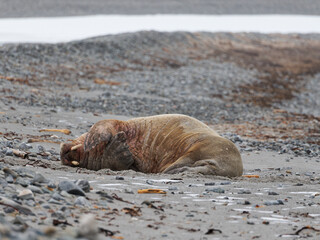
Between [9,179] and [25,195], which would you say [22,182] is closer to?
[9,179]

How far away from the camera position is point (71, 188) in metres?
5.00

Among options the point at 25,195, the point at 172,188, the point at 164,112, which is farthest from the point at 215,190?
the point at 164,112

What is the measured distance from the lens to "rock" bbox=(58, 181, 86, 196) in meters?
4.97

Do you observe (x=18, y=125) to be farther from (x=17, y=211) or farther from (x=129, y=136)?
(x=17, y=211)

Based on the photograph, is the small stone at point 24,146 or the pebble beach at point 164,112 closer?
the pebble beach at point 164,112

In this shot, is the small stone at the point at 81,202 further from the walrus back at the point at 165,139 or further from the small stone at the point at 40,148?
the small stone at the point at 40,148

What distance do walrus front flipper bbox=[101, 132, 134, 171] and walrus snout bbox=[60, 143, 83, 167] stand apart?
0.37 meters

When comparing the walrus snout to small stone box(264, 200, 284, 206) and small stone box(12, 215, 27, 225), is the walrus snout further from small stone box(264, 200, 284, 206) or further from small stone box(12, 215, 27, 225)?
small stone box(12, 215, 27, 225)

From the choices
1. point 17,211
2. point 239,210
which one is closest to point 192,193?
point 239,210

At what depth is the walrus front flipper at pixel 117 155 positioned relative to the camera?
7794mm

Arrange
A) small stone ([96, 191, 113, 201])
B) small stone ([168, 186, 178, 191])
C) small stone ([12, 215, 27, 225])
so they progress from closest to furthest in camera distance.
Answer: small stone ([12, 215, 27, 225]) → small stone ([96, 191, 113, 201]) → small stone ([168, 186, 178, 191])

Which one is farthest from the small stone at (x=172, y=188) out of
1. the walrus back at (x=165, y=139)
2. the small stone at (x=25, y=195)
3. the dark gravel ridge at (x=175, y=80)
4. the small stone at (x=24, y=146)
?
the dark gravel ridge at (x=175, y=80)

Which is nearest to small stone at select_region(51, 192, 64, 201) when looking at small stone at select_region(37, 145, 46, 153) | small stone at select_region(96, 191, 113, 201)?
small stone at select_region(96, 191, 113, 201)

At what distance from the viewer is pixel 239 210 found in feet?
17.4
